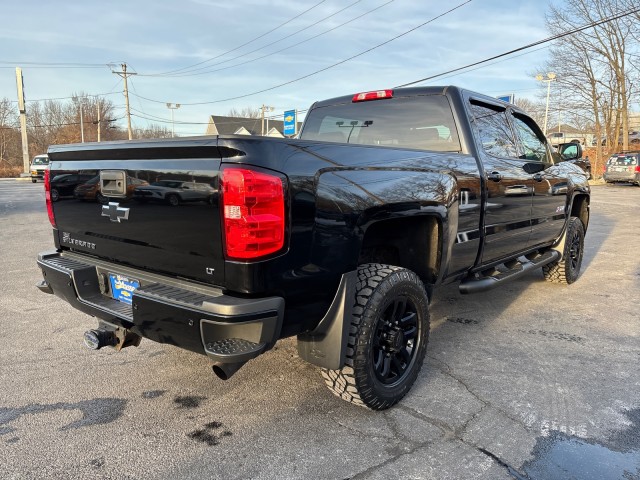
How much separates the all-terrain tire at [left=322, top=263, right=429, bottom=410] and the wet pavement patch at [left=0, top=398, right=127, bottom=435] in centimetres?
125

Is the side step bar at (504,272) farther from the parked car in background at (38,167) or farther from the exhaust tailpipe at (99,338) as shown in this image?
the parked car in background at (38,167)

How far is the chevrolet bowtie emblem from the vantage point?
2.53 m

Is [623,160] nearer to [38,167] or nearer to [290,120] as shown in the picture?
[290,120]

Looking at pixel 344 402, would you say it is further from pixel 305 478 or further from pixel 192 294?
pixel 192 294

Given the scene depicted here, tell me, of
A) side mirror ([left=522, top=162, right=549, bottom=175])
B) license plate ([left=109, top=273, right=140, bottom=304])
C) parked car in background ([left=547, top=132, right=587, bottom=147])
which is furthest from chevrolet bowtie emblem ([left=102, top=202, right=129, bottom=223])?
parked car in background ([left=547, top=132, right=587, bottom=147])

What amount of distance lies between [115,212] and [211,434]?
1.32 m

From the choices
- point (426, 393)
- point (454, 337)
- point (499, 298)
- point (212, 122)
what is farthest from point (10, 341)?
point (212, 122)

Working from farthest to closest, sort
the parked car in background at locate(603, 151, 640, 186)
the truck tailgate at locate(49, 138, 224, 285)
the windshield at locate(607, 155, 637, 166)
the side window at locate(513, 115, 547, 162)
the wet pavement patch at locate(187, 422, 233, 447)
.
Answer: the windshield at locate(607, 155, 637, 166) < the parked car in background at locate(603, 151, 640, 186) < the side window at locate(513, 115, 547, 162) < the wet pavement patch at locate(187, 422, 233, 447) < the truck tailgate at locate(49, 138, 224, 285)

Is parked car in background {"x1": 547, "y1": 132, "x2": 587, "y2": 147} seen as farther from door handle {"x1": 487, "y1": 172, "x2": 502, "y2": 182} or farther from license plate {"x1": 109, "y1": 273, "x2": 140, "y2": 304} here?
license plate {"x1": 109, "y1": 273, "x2": 140, "y2": 304}

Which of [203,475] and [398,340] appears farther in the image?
[398,340]

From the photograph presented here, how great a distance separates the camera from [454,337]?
403cm

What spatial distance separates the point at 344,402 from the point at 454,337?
1.50m

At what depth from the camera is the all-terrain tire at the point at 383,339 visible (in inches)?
101

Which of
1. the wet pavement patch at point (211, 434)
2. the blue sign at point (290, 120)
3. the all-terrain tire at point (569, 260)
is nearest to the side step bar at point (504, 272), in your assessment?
the all-terrain tire at point (569, 260)
